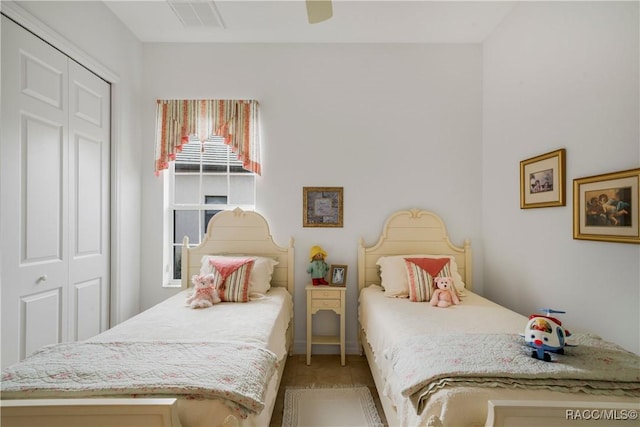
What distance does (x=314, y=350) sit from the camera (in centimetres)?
329

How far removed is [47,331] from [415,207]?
9.82ft

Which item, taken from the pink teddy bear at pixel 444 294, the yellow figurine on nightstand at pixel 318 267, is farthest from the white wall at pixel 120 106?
the pink teddy bear at pixel 444 294

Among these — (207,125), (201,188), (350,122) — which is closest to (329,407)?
(201,188)

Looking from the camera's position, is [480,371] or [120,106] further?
[120,106]

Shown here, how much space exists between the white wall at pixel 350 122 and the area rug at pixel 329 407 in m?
0.81

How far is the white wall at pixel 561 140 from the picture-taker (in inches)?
71.6

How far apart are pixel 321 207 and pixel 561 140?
1.91 meters

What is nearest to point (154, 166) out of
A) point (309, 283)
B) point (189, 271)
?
point (189, 271)

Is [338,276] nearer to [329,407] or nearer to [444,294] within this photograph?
[444,294]

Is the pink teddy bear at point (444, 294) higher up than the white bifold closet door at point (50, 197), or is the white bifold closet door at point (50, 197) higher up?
the white bifold closet door at point (50, 197)

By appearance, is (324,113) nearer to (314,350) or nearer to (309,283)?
(309,283)

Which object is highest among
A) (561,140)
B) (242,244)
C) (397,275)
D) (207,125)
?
(207,125)

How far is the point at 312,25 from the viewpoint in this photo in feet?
9.84

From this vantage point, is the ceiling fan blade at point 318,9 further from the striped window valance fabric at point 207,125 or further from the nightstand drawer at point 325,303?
the nightstand drawer at point 325,303
